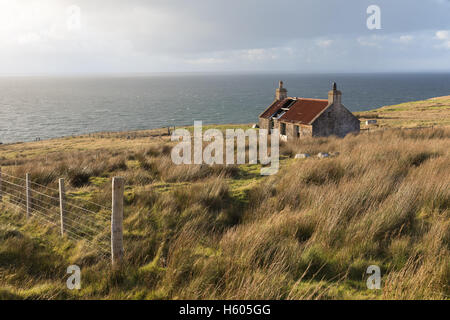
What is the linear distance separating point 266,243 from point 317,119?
23.8m

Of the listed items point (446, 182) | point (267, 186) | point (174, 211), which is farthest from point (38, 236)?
point (446, 182)

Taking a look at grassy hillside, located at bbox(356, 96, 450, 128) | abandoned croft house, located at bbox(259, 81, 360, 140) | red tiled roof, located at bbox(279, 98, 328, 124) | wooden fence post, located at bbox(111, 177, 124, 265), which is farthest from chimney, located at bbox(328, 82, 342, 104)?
wooden fence post, located at bbox(111, 177, 124, 265)

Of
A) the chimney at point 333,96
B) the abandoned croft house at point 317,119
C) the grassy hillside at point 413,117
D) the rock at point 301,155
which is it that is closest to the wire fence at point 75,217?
the rock at point 301,155

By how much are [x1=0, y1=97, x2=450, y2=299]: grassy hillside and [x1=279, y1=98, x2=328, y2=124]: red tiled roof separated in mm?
19003

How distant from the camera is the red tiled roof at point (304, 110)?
2857cm

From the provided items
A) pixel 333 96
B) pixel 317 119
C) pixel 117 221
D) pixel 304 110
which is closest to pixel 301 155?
pixel 117 221

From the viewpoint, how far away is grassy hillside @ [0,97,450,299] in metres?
4.61

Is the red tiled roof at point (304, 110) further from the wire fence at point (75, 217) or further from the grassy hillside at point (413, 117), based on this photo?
the wire fence at point (75, 217)

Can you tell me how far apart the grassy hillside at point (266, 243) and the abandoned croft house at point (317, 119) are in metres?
18.2

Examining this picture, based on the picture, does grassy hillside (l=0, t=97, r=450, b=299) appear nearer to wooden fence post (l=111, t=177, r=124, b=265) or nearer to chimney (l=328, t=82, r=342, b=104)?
wooden fence post (l=111, t=177, r=124, b=265)

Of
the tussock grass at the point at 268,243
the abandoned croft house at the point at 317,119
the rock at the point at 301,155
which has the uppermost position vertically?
the abandoned croft house at the point at 317,119

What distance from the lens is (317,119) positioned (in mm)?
27734

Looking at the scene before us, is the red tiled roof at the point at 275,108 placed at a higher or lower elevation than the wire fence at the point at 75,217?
higher

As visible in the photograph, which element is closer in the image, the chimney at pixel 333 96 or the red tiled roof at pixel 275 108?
the chimney at pixel 333 96
